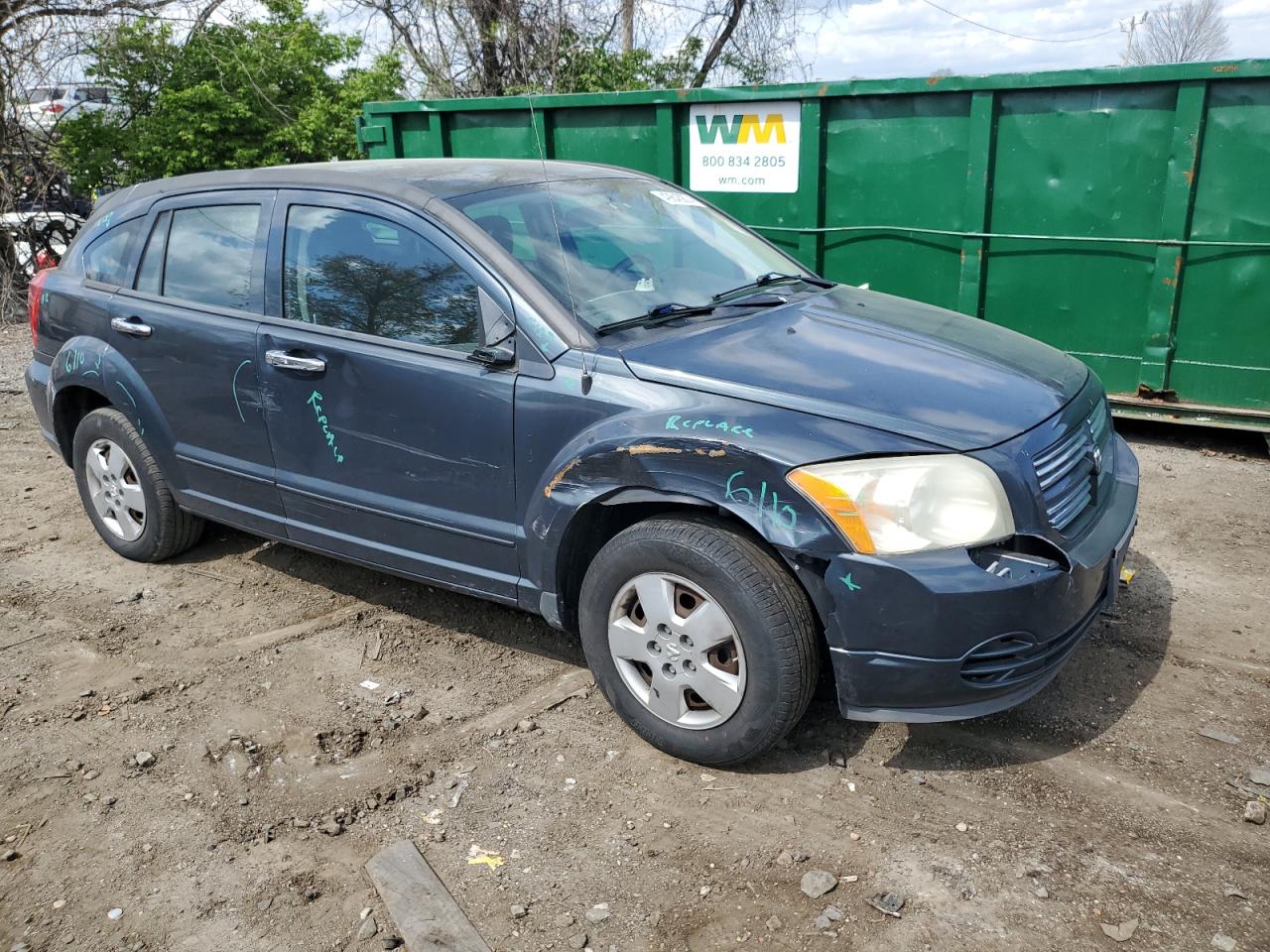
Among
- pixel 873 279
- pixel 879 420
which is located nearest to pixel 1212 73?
pixel 873 279

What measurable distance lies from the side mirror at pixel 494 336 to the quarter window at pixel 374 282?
41 millimetres

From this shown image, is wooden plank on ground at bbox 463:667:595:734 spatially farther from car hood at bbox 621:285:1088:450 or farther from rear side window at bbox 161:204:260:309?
rear side window at bbox 161:204:260:309

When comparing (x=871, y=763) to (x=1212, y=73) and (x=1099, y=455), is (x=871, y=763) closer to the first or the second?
(x=1099, y=455)

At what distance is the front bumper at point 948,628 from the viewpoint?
2.83 meters

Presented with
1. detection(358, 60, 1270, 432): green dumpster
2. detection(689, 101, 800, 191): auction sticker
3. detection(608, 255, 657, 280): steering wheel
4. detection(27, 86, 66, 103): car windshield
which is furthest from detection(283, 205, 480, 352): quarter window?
detection(27, 86, 66, 103): car windshield

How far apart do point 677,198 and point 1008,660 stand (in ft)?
7.94

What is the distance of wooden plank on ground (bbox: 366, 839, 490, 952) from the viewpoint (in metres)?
2.66

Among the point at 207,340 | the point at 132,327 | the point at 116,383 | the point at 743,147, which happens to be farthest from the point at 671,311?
the point at 743,147

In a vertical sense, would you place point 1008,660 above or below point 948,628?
below

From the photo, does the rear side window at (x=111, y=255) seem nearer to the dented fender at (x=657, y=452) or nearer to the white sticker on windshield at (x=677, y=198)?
the white sticker on windshield at (x=677, y=198)

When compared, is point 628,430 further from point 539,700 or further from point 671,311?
point 539,700

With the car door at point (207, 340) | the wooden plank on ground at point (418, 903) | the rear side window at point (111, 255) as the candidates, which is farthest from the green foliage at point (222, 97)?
the wooden plank on ground at point (418, 903)

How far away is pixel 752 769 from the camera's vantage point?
10.9 feet

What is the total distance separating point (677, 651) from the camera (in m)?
3.20
